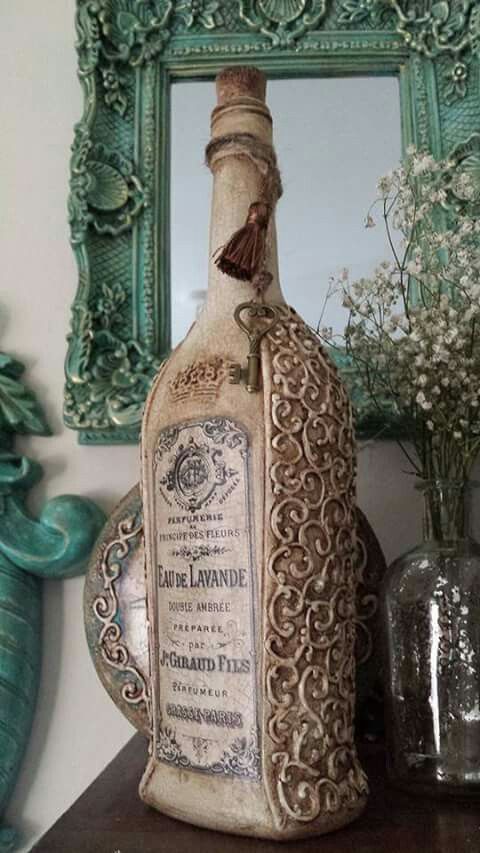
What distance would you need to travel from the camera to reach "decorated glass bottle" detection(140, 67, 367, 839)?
486 mm

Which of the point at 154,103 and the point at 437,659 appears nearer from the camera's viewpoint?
the point at 437,659

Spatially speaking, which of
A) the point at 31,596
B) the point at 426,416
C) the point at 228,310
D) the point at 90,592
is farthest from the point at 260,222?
the point at 31,596

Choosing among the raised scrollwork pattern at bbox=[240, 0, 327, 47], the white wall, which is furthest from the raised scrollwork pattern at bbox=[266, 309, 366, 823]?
the raised scrollwork pattern at bbox=[240, 0, 327, 47]

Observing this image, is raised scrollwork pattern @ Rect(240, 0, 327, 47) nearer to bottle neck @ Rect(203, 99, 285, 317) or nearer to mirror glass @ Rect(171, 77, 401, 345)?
mirror glass @ Rect(171, 77, 401, 345)

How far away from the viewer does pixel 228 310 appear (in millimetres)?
559

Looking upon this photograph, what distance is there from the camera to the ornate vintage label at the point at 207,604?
49cm

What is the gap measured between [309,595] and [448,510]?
0.15 m

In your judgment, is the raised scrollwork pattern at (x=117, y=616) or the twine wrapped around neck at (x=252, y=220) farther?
the raised scrollwork pattern at (x=117, y=616)

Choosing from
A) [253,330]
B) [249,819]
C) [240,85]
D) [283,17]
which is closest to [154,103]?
[283,17]

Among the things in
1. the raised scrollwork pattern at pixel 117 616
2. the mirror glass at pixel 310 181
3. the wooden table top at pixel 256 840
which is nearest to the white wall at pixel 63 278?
the mirror glass at pixel 310 181

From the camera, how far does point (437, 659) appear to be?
1.85 feet

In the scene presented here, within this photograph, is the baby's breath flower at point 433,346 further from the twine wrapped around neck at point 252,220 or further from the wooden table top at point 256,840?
the wooden table top at point 256,840

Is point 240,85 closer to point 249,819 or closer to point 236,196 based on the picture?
point 236,196

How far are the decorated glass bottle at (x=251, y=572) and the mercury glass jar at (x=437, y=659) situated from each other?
0.21ft
